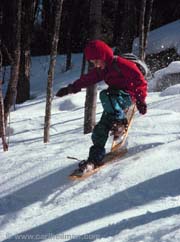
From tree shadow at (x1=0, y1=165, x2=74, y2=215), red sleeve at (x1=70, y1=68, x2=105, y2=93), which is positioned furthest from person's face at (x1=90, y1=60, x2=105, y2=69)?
tree shadow at (x1=0, y1=165, x2=74, y2=215)

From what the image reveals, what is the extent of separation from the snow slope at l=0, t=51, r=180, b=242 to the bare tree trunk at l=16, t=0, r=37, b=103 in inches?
406

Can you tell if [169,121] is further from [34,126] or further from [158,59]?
[158,59]

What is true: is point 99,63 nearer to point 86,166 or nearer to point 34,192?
point 86,166

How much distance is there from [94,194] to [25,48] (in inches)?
491

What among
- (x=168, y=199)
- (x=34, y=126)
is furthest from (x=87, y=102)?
(x=168, y=199)

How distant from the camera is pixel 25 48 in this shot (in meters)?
16.4

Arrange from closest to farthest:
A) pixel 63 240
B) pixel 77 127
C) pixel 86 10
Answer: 1. pixel 63 240
2. pixel 77 127
3. pixel 86 10

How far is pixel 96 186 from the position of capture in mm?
4715

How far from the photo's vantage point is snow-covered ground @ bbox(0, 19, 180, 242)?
3840 millimetres

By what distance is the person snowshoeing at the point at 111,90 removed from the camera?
508 cm

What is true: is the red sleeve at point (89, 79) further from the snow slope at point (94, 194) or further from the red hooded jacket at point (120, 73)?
the snow slope at point (94, 194)

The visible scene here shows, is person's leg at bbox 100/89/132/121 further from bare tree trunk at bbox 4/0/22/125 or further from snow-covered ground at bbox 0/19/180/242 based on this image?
bare tree trunk at bbox 4/0/22/125

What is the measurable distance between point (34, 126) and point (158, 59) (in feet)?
30.7

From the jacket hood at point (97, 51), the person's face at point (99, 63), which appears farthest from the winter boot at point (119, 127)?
the jacket hood at point (97, 51)
